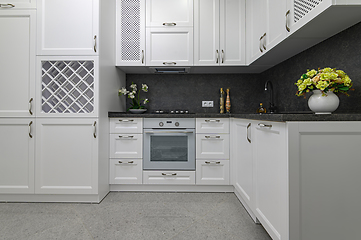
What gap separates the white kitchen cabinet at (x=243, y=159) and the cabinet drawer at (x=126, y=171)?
1086mm

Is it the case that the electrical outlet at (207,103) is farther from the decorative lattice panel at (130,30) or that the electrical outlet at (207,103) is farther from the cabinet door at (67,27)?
the cabinet door at (67,27)

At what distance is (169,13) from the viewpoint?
243 cm

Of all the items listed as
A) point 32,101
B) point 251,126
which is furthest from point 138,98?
point 251,126

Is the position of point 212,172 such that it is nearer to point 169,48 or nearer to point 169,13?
point 169,48

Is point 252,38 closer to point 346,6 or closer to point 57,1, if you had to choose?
point 346,6

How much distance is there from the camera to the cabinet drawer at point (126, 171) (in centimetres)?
229

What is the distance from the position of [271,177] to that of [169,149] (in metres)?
1.30

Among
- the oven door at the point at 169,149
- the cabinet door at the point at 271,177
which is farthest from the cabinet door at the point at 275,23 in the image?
the oven door at the point at 169,149

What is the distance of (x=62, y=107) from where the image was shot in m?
2.03

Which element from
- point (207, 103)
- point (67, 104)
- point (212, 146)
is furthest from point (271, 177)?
point (67, 104)

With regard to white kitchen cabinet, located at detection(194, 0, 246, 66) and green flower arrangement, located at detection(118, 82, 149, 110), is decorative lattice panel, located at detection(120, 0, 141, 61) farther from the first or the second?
white kitchen cabinet, located at detection(194, 0, 246, 66)

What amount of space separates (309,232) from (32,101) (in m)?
2.51

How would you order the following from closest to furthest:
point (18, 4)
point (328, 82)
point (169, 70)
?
point (328, 82) < point (18, 4) < point (169, 70)

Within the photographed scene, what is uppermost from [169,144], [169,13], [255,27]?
[169,13]
